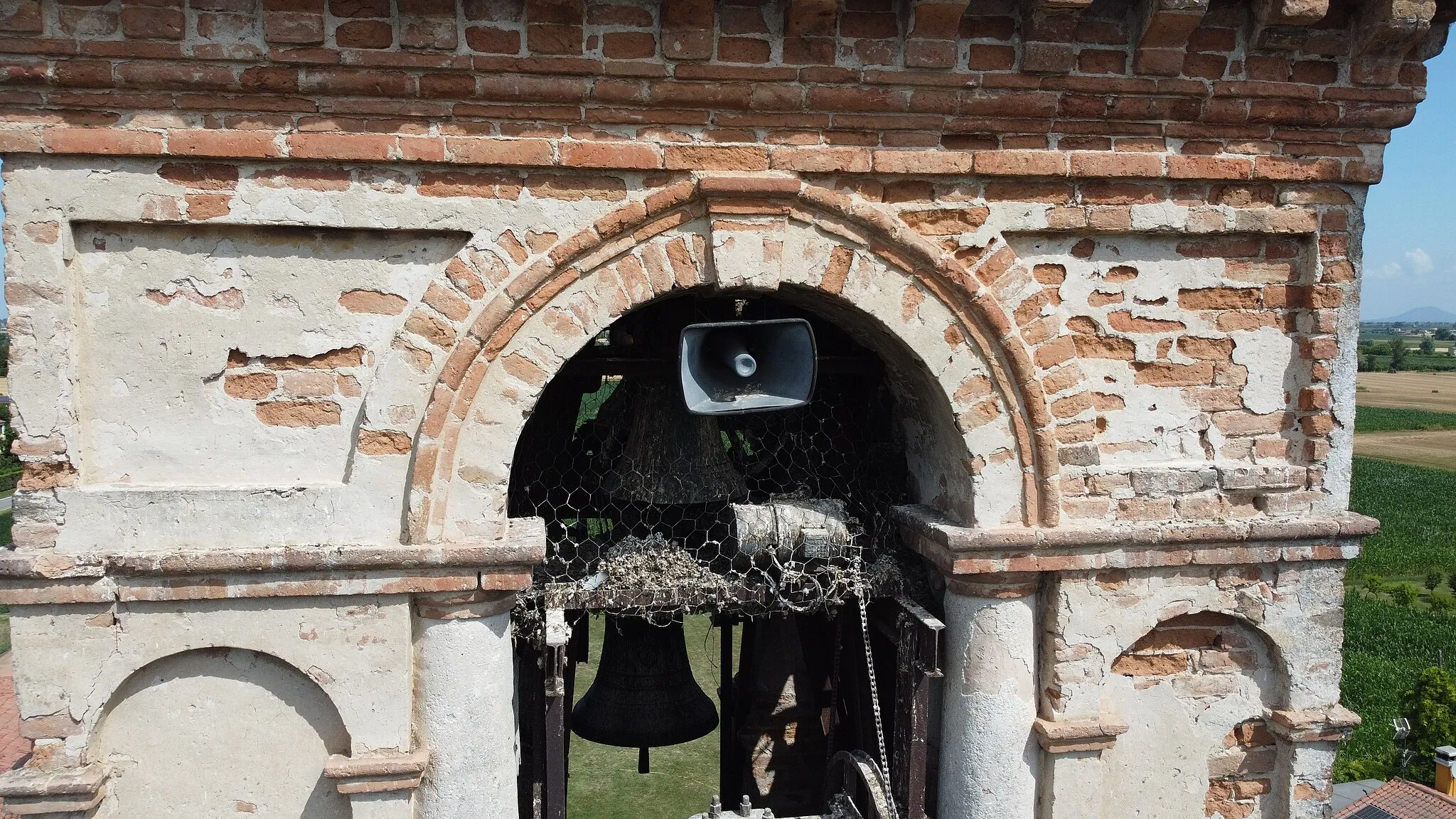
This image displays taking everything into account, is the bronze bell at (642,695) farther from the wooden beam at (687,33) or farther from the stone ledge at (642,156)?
the wooden beam at (687,33)

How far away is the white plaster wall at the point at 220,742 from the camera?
10.2 feet

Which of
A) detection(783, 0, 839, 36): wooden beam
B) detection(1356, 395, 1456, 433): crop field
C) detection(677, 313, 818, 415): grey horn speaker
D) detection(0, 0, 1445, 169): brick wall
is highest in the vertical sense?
detection(783, 0, 839, 36): wooden beam

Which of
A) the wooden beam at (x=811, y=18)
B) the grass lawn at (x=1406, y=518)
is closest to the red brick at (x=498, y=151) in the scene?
the wooden beam at (x=811, y=18)

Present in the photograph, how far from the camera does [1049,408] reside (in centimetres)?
341

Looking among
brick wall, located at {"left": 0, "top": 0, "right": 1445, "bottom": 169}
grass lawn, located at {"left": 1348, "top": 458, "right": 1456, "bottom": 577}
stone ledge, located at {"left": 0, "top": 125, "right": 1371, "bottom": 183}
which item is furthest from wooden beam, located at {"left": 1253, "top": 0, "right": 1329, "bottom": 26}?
grass lawn, located at {"left": 1348, "top": 458, "right": 1456, "bottom": 577}

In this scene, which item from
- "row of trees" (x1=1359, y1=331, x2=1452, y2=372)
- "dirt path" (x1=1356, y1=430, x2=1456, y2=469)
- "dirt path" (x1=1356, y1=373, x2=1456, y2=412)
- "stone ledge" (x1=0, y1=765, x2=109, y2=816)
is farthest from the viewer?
"row of trees" (x1=1359, y1=331, x2=1452, y2=372)

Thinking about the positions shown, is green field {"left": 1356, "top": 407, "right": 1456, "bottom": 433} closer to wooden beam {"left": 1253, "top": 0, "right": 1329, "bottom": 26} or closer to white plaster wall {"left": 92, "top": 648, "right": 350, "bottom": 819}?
wooden beam {"left": 1253, "top": 0, "right": 1329, "bottom": 26}

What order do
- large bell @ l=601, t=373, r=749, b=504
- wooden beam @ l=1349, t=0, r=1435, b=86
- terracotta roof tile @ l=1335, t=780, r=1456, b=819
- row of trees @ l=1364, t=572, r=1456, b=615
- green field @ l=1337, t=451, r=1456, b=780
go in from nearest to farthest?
1. wooden beam @ l=1349, t=0, r=1435, b=86
2. large bell @ l=601, t=373, r=749, b=504
3. terracotta roof tile @ l=1335, t=780, r=1456, b=819
4. green field @ l=1337, t=451, r=1456, b=780
5. row of trees @ l=1364, t=572, r=1456, b=615

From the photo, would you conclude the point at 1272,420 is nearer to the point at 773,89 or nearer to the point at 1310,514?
the point at 1310,514

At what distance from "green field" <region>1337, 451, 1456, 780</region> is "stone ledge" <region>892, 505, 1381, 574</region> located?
27.8ft

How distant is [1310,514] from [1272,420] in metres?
0.41

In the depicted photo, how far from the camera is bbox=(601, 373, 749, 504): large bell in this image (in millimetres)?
3832

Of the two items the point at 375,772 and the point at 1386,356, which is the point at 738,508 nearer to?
the point at 375,772

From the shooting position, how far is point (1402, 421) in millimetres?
49031
